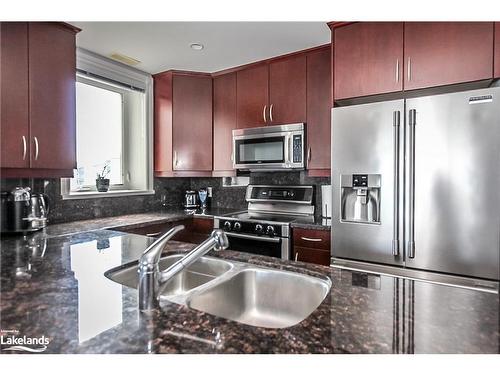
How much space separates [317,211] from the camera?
237 centimetres

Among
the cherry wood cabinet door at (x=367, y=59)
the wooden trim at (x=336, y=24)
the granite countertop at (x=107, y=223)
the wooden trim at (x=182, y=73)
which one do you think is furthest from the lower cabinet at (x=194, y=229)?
the wooden trim at (x=336, y=24)

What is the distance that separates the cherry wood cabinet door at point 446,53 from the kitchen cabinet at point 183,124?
5.31 ft

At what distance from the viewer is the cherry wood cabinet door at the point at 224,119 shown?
2.52 meters

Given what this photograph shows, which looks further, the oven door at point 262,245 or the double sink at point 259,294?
the oven door at point 262,245

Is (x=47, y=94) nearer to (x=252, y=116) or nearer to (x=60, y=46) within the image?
(x=60, y=46)

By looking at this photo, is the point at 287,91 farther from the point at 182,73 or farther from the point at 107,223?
the point at 107,223

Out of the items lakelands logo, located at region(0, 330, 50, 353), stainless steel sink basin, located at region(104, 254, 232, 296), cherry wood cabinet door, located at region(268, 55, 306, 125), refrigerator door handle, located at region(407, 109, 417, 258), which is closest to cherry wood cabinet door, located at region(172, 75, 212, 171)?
cherry wood cabinet door, located at region(268, 55, 306, 125)

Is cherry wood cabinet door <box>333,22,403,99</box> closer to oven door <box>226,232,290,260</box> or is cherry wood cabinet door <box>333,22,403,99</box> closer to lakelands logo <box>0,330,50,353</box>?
oven door <box>226,232,290,260</box>

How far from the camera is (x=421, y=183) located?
1.43 meters

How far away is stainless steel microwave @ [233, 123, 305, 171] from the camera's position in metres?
2.17

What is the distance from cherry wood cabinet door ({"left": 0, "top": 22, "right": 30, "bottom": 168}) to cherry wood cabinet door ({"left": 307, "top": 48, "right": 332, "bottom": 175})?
1.69m

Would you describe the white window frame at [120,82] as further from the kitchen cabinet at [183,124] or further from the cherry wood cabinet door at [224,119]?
the cherry wood cabinet door at [224,119]

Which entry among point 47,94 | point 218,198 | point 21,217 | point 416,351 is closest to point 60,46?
point 47,94
